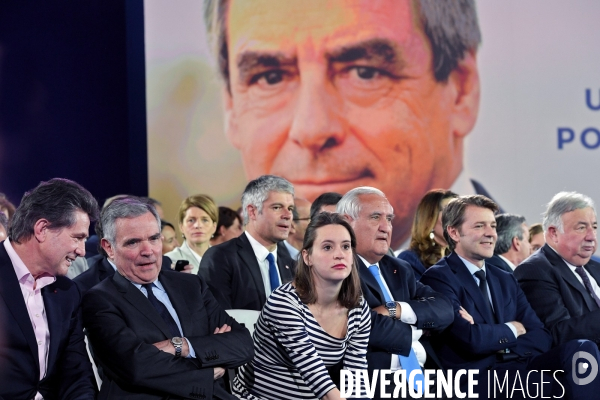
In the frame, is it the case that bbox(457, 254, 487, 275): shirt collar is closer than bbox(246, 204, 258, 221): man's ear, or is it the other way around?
bbox(457, 254, 487, 275): shirt collar

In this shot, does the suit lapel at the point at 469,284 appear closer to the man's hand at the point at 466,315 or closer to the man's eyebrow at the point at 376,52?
the man's hand at the point at 466,315

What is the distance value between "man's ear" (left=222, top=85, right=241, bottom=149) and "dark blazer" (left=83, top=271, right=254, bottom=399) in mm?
4016

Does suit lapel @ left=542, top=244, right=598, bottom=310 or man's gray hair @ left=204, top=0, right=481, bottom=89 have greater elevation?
man's gray hair @ left=204, top=0, right=481, bottom=89

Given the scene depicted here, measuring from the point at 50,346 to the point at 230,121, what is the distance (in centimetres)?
451

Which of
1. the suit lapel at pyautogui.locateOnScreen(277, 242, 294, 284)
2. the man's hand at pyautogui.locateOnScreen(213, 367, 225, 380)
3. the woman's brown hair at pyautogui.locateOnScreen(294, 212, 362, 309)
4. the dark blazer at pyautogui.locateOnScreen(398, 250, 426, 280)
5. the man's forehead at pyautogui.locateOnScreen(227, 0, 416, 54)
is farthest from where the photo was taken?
the man's forehead at pyautogui.locateOnScreen(227, 0, 416, 54)

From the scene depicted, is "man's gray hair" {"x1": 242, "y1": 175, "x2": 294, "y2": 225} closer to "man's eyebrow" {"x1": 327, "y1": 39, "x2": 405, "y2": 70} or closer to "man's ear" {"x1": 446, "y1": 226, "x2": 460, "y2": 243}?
"man's ear" {"x1": 446, "y1": 226, "x2": 460, "y2": 243}

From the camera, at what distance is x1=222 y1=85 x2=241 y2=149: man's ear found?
726 centimetres

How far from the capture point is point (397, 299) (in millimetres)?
3990

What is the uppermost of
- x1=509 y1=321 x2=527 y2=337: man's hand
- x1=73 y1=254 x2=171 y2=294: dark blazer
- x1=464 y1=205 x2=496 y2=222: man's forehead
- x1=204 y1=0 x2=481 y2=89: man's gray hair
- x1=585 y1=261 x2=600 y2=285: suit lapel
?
x1=204 y1=0 x2=481 y2=89: man's gray hair

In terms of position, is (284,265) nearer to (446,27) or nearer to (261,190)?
(261,190)

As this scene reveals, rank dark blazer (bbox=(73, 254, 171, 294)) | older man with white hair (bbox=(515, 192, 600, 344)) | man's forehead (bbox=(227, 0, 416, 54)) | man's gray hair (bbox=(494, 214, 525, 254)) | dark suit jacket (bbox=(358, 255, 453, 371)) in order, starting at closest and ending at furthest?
dark suit jacket (bbox=(358, 255, 453, 371)), dark blazer (bbox=(73, 254, 171, 294)), older man with white hair (bbox=(515, 192, 600, 344)), man's gray hair (bbox=(494, 214, 525, 254)), man's forehead (bbox=(227, 0, 416, 54))

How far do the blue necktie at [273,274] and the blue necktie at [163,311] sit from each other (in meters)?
1.11

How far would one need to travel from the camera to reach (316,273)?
3.48 m

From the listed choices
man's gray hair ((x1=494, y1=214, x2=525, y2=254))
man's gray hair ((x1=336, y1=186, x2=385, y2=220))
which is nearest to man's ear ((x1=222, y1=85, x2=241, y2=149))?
man's gray hair ((x1=494, y1=214, x2=525, y2=254))
